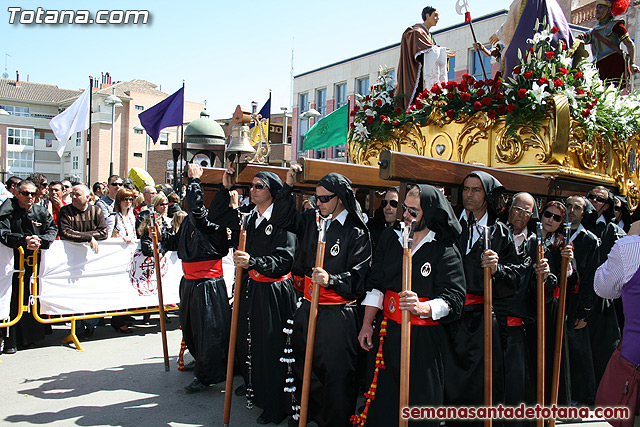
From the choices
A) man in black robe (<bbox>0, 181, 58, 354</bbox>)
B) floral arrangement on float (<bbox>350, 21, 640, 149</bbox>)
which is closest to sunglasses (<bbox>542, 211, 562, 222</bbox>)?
floral arrangement on float (<bbox>350, 21, 640, 149</bbox>)

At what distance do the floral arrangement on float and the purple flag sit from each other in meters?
6.79

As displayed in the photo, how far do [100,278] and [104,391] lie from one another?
91.4 inches

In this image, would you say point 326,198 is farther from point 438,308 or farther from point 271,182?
point 438,308

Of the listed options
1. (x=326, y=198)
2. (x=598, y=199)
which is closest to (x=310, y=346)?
(x=326, y=198)

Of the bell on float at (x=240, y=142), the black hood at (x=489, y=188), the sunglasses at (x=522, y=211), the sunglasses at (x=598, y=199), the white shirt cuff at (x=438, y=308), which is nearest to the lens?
the white shirt cuff at (x=438, y=308)

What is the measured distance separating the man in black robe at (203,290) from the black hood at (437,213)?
2577mm

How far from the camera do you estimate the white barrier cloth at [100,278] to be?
6.83 metres

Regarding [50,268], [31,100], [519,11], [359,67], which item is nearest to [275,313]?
[50,268]

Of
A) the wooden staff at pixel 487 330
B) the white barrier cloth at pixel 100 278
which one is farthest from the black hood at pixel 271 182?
the white barrier cloth at pixel 100 278

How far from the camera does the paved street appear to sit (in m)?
4.69

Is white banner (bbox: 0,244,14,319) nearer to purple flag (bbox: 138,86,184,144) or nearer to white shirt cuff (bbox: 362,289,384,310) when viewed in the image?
white shirt cuff (bbox: 362,289,384,310)

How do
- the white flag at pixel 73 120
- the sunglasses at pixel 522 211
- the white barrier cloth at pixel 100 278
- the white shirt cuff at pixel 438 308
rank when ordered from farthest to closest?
the white flag at pixel 73 120 < the white barrier cloth at pixel 100 278 < the sunglasses at pixel 522 211 < the white shirt cuff at pixel 438 308

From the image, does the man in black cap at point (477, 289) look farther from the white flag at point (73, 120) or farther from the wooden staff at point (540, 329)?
the white flag at point (73, 120)

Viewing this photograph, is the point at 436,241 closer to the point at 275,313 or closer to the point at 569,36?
the point at 275,313
